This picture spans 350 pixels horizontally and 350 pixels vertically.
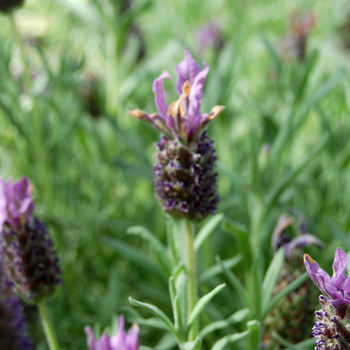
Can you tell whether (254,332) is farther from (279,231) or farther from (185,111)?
(185,111)

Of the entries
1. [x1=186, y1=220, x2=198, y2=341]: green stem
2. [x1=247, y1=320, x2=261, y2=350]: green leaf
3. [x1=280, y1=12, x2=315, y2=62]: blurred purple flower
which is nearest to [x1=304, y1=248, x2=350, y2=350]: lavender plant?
[x1=247, y1=320, x2=261, y2=350]: green leaf

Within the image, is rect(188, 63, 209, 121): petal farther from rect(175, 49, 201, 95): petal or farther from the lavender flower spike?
the lavender flower spike

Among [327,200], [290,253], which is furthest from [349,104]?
[290,253]

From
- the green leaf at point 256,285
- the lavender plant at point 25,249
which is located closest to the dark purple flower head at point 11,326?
the lavender plant at point 25,249

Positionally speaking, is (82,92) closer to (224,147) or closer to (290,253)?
(224,147)

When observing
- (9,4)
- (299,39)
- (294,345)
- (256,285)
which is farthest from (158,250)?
(299,39)

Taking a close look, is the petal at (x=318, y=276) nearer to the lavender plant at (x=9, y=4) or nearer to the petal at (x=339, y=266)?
the petal at (x=339, y=266)

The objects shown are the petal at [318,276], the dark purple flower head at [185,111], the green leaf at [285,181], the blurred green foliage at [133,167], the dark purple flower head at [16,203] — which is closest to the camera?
the petal at [318,276]
